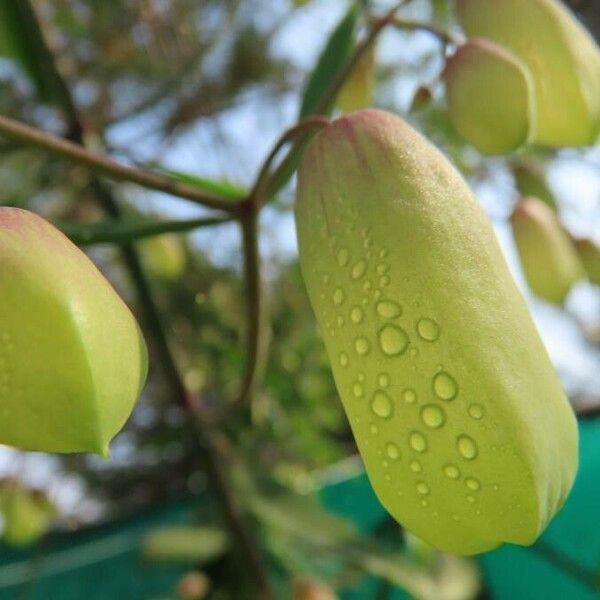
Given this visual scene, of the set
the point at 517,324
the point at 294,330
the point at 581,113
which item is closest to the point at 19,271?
the point at 517,324

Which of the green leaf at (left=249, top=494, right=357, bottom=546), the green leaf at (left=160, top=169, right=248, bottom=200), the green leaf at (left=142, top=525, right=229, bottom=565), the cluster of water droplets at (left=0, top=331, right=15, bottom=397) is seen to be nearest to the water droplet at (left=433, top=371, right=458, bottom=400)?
the cluster of water droplets at (left=0, top=331, right=15, bottom=397)

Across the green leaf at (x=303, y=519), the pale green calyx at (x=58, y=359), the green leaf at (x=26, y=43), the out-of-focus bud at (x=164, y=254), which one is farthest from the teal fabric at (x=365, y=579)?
the pale green calyx at (x=58, y=359)

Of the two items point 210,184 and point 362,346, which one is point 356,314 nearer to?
point 362,346

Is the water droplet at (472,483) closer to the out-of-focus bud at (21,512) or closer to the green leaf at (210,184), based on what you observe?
the green leaf at (210,184)

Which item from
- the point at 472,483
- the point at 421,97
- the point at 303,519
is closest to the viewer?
the point at 472,483

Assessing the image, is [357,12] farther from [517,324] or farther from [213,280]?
[213,280]

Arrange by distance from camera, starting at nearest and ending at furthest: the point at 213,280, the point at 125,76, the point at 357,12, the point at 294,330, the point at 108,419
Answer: the point at 108,419 → the point at 357,12 → the point at 294,330 → the point at 213,280 → the point at 125,76

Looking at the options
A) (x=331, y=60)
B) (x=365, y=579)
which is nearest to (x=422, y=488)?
(x=331, y=60)
